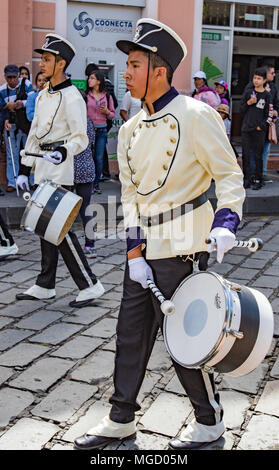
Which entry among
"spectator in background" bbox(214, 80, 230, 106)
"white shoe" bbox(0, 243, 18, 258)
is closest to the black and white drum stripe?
"white shoe" bbox(0, 243, 18, 258)

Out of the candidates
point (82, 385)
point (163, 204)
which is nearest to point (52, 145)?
point (82, 385)

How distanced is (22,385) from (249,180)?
7.55 metres

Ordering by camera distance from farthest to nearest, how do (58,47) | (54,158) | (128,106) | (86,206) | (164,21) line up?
1. (164,21)
2. (128,106)
3. (86,206)
4. (58,47)
5. (54,158)

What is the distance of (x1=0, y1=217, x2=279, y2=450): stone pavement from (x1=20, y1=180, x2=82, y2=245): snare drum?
25.5 inches

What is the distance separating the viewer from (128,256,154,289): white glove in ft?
10.3

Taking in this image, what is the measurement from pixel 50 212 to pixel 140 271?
1901 millimetres

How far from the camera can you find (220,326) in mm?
2779

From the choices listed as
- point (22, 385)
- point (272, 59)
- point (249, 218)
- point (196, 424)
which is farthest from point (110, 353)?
point (272, 59)

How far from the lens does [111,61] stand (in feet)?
39.0

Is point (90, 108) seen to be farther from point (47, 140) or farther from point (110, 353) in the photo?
point (110, 353)

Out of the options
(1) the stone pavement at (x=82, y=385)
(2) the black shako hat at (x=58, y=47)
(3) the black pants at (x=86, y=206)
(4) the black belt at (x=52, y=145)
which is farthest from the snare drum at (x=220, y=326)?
(3) the black pants at (x=86, y=206)

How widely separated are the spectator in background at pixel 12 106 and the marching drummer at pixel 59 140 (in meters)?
4.39

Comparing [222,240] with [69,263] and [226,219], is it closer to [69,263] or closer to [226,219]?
[226,219]

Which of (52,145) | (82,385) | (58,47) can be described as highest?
(58,47)
